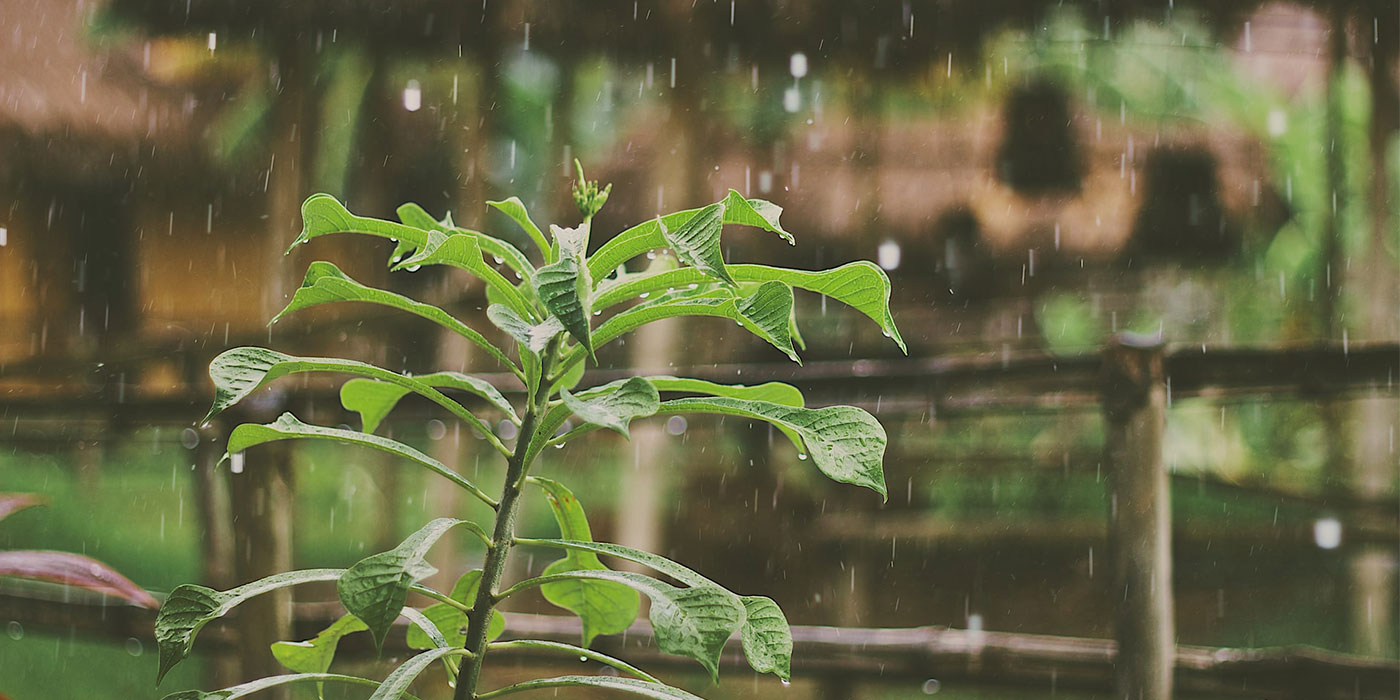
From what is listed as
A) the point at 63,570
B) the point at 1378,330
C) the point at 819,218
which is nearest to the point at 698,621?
the point at 63,570

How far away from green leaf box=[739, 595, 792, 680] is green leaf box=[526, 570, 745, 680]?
0.02 meters

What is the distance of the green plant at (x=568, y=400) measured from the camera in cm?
32

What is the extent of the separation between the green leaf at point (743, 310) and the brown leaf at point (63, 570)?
29 centimetres

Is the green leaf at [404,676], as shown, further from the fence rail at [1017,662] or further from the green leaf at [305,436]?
the fence rail at [1017,662]

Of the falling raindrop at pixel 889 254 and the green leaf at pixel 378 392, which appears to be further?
the falling raindrop at pixel 889 254

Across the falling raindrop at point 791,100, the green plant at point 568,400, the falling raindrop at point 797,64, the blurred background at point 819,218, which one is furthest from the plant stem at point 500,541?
the falling raindrop at point 791,100

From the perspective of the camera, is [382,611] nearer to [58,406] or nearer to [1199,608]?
[58,406]

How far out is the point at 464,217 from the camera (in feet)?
10.4

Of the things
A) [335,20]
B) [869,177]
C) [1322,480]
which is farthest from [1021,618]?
[335,20]

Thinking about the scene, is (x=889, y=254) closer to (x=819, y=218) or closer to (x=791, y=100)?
(x=819, y=218)

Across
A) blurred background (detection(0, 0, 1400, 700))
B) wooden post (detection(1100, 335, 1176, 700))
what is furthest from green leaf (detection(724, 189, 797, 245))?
blurred background (detection(0, 0, 1400, 700))

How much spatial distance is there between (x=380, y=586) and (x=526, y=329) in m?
0.10

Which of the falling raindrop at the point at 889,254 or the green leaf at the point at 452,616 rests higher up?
the falling raindrop at the point at 889,254

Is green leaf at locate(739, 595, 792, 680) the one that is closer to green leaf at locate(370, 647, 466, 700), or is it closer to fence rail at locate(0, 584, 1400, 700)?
green leaf at locate(370, 647, 466, 700)
